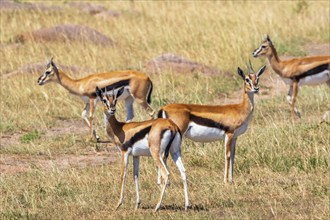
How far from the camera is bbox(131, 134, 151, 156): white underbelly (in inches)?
270

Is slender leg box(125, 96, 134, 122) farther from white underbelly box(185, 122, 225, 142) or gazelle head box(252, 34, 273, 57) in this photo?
white underbelly box(185, 122, 225, 142)

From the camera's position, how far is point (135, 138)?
6.92 m

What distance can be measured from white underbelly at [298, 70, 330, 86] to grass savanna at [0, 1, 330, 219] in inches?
14.9

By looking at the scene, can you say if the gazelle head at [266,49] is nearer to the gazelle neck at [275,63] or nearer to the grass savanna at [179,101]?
the gazelle neck at [275,63]

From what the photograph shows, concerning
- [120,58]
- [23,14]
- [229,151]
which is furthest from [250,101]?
[23,14]

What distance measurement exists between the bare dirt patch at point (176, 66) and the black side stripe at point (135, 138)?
290 inches

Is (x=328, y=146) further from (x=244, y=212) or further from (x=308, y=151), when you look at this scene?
(x=244, y=212)

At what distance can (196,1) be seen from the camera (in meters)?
22.9

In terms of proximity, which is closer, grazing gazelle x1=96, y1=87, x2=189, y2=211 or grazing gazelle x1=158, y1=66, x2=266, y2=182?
grazing gazelle x1=96, y1=87, x2=189, y2=211

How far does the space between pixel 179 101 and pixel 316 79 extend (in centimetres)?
207

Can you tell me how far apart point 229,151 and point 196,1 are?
49.5 ft

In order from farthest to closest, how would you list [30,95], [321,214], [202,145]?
[30,95], [202,145], [321,214]

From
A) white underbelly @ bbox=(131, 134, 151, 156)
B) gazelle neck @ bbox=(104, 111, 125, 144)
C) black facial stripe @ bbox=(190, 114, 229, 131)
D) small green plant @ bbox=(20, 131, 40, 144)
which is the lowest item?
small green plant @ bbox=(20, 131, 40, 144)

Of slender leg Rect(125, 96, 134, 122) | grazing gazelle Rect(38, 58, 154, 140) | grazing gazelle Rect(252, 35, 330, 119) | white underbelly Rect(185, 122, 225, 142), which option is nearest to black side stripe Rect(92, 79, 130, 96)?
grazing gazelle Rect(38, 58, 154, 140)
